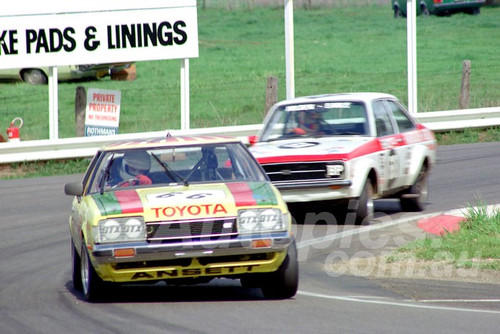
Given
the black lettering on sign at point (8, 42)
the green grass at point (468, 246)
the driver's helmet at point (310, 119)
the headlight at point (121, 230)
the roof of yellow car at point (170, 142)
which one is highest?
the black lettering on sign at point (8, 42)

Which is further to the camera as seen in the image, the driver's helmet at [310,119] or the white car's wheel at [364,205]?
the driver's helmet at [310,119]

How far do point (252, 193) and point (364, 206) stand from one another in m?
4.55

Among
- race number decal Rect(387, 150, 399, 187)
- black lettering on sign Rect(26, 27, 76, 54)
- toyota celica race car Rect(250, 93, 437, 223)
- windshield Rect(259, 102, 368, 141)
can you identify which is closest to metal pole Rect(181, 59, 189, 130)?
black lettering on sign Rect(26, 27, 76, 54)

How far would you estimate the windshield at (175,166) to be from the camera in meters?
9.49

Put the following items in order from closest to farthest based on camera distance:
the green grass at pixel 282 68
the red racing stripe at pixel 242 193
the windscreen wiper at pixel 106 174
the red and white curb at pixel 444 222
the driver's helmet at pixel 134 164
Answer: the red racing stripe at pixel 242 193, the windscreen wiper at pixel 106 174, the driver's helmet at pixel 134 164, the red and white curb at pixel 444 222, the green grass at pixel 282 68

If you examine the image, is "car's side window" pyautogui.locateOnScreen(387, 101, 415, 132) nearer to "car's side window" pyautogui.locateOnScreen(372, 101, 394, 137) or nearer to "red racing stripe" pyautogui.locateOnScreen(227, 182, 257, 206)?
"car's side window" pyautogui.locateOnScreen(372, 101, 394, 137)

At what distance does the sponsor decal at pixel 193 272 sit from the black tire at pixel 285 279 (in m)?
0.29

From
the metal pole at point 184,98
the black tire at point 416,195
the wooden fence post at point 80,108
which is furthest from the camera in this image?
the metal pole at point 184,98

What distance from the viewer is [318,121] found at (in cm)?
1414

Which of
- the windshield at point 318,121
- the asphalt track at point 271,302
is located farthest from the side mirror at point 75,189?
the windshield at point 318,121

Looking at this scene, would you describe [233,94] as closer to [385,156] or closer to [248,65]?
[248,65]

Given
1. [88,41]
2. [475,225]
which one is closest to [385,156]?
[475,225]

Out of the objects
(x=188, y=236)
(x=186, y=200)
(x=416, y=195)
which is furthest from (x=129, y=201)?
(x=416, y=195)

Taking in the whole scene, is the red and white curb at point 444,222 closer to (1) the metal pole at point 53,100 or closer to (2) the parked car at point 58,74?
(1) the metal pole at point 53,100
